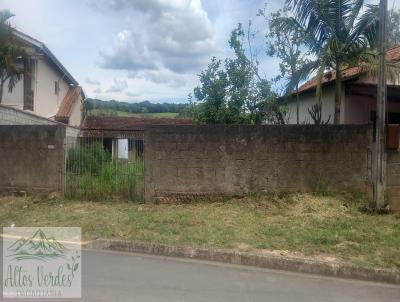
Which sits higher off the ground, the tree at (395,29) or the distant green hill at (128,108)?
the tree at (395,29)

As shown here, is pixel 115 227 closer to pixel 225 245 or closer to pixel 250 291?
pixel 225 245

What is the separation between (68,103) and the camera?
22.3 metres

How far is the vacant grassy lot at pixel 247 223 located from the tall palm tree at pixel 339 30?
9.70ft

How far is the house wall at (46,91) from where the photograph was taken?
18653 millimetres

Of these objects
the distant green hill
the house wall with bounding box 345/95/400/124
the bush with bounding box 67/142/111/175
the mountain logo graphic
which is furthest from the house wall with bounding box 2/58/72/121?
the distant green hill

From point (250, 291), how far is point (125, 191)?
5.47m

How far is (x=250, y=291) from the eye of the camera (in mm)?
4805

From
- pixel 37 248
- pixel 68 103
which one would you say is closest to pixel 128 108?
pixel 68 103

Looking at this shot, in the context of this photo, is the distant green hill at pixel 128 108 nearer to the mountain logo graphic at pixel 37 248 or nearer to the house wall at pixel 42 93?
the house wall at pixel 42 93

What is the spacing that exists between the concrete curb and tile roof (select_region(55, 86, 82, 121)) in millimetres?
15609

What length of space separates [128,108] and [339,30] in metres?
35.7

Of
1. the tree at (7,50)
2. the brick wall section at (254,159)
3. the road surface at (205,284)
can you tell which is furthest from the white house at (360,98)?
the tree at (7,50)

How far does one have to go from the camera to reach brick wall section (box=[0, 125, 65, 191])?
994 cm

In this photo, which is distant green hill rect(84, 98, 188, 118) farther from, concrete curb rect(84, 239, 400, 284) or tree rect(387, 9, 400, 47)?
concrete curb rect(84, 239, 400, 284)
